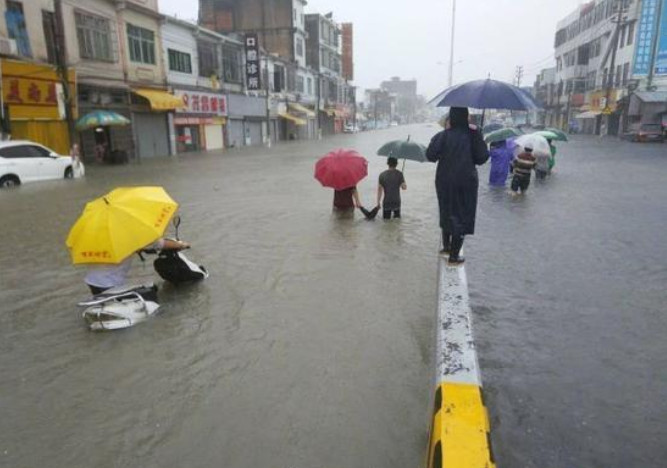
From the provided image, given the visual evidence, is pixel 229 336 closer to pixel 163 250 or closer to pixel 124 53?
pixel 163 250

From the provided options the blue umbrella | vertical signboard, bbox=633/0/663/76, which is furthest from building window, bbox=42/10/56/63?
vertical signboard, bbox=633/0/663/76

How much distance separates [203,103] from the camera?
32344mm

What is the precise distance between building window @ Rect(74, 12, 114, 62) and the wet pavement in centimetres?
1657

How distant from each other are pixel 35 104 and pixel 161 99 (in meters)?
7.46

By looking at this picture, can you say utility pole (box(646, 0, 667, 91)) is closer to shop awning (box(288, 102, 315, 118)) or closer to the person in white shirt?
shop awning (box(288, 102, 315, 118))

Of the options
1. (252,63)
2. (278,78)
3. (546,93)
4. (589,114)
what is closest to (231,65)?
(252,63)

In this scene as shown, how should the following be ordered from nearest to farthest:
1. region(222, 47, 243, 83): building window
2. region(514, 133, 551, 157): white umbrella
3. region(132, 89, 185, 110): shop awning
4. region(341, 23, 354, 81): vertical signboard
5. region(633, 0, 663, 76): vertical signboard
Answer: region(514, 133, 551, 157): white umbrella < region(132, 89, 185, 110): shop awning < region(222, 47, 243, 83): building window < region(633, 0, 663, 76): vertical signboard < region(341, 23, 354, 81): vertical signboard

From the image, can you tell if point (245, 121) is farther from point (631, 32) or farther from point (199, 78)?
point (631, 32)

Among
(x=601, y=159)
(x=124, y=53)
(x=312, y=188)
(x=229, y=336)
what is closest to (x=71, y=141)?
(x=124, y=53)

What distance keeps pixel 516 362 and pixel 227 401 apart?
2284 mm

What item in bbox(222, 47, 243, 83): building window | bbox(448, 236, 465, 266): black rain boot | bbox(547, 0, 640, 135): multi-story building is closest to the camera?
bbox(448, 236, 465, 266): black rain boot

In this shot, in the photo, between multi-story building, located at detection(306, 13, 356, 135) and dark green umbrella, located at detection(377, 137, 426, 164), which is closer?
dark green umbrella, located at detection(377, 137, 426, 164)

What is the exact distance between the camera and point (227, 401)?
11.9 feet

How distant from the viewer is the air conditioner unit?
58.3ft
